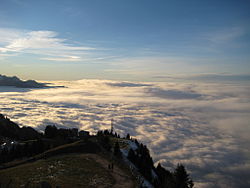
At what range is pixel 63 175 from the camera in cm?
4378

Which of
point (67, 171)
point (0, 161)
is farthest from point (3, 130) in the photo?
point (67, 171)

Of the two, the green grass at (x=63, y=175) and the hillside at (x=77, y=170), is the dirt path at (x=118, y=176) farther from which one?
the green grass at (x=63, y=175)

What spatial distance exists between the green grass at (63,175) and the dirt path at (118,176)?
1.29 meters

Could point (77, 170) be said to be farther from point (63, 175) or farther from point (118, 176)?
point (118, 176)

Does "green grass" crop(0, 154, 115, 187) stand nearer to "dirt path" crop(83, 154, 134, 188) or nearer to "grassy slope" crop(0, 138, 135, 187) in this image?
"grassy slope" crop(0, 138, 135, 187)

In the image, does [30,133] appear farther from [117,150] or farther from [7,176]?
[7,176]

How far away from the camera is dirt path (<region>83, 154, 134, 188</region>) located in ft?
141

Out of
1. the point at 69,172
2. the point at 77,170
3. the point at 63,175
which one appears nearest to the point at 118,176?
the point at 77,170

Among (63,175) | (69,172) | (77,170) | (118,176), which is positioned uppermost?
(63,175)

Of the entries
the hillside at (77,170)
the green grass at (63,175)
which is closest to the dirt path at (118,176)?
the hillside at (77,170)

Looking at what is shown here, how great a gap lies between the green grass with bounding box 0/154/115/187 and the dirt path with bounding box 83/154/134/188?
129 centimetres

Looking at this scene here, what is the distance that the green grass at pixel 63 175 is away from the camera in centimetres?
3942

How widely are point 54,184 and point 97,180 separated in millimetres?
9042

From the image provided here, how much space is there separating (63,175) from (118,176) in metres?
13.2
